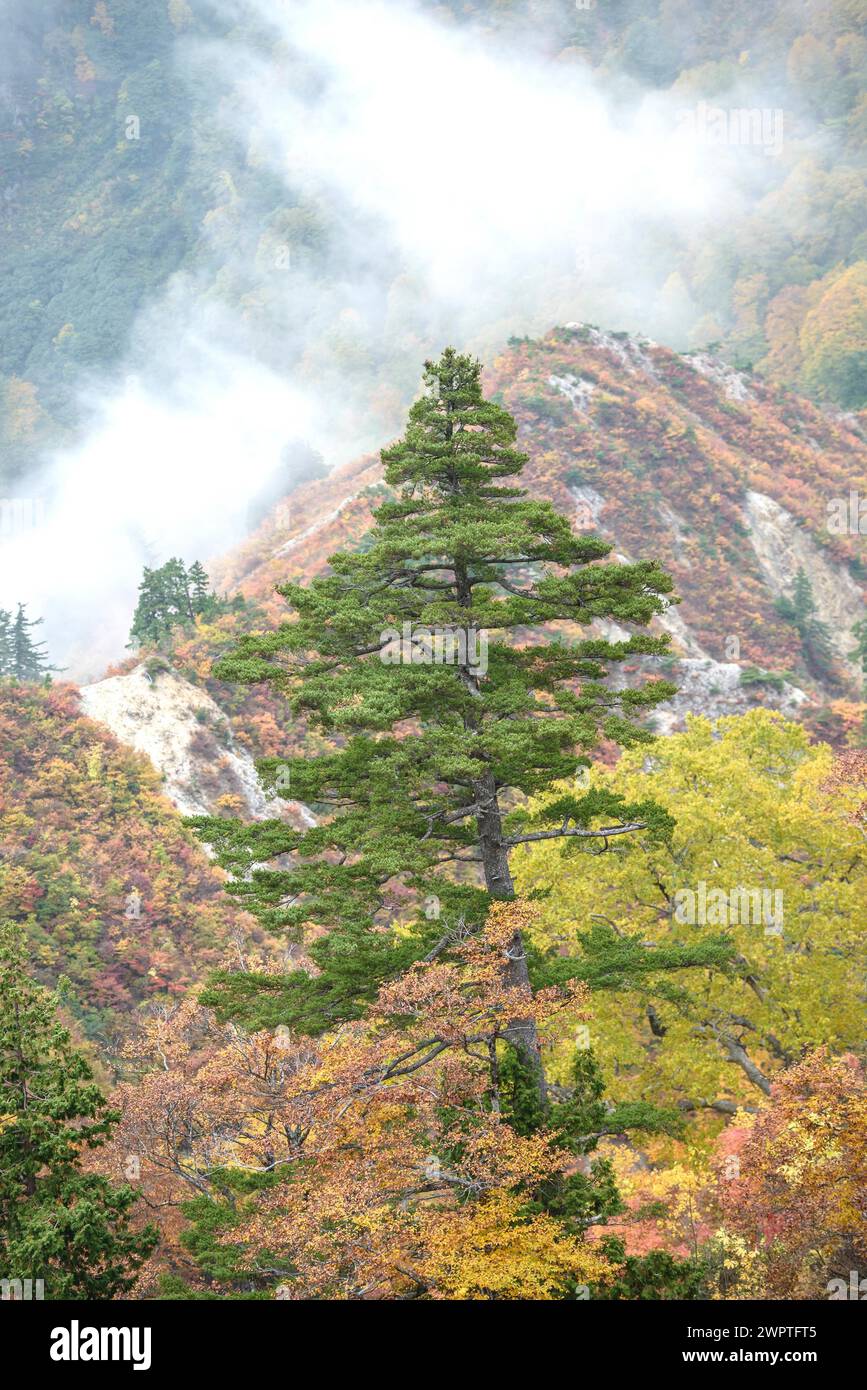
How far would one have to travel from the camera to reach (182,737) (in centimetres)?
4606

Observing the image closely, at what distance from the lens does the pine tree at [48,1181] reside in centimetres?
1145

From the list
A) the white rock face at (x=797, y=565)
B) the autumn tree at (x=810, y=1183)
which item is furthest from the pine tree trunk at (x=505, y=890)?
the white rock face at (x=797, y=565)

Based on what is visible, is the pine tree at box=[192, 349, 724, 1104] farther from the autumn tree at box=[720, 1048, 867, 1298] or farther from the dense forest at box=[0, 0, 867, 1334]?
the autumn tree at box=[720, 1048, 867, 1298]

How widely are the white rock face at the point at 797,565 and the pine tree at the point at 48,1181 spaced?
6447 centimetres

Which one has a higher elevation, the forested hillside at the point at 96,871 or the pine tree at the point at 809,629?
the pine tree at the point at 809,629

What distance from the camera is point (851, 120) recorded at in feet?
477

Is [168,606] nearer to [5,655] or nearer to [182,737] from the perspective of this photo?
[182,737]

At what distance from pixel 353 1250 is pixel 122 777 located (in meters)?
32.6

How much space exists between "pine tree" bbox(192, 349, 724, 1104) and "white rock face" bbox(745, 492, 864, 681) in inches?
2327

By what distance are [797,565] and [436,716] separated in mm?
63883

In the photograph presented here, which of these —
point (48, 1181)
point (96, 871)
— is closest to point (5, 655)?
point (96, 871)

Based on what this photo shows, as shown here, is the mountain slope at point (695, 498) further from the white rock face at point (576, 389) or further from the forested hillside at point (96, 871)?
the forested hillside at point (96, 871)
